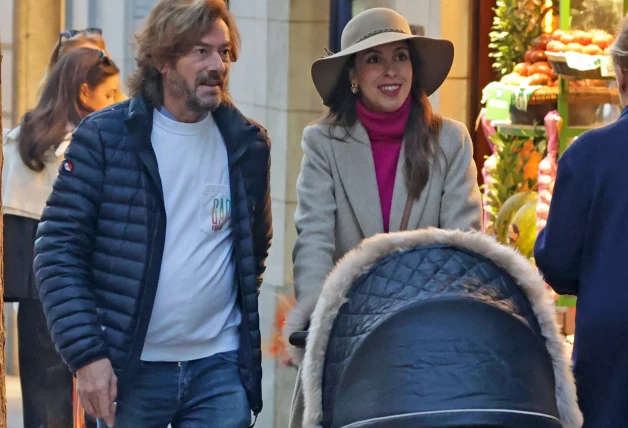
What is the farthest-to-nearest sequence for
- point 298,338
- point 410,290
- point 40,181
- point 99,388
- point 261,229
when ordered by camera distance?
point 40,181 < point 261,229 < point 99,388 < point 298,338 < point 410,290

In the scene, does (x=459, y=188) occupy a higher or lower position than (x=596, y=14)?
lower

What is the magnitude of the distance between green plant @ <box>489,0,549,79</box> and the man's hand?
151 inches

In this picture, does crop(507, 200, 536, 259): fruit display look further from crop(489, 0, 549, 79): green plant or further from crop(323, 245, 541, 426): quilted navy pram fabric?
crop(323, 245, 541, 426): quilted navy pram fabric

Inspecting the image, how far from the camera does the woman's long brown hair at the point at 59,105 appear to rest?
6055mm

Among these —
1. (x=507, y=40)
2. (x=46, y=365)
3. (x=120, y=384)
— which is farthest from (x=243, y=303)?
(x=507, y=40)

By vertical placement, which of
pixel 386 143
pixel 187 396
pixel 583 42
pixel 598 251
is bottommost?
pixel 187 396

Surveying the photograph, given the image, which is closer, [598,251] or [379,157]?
[598,251]

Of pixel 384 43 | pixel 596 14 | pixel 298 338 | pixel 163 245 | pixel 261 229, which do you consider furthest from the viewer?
pixel 596 14

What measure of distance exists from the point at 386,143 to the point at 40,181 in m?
2.35

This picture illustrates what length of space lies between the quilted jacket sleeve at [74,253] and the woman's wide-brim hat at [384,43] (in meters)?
0.78

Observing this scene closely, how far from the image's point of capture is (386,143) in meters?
4.27

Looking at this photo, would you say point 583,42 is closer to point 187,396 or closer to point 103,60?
point 103,60

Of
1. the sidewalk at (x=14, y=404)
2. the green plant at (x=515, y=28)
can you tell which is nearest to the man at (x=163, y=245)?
the green plant at (x=515, y=28)

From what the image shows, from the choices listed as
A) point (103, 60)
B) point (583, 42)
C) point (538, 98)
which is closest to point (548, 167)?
point (538, 98)
